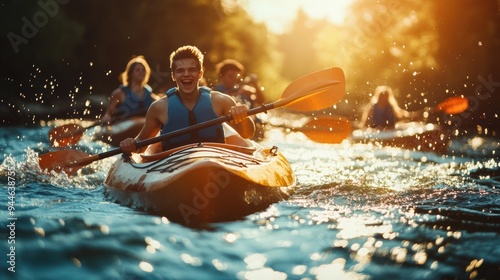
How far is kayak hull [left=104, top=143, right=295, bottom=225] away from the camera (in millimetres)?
4043

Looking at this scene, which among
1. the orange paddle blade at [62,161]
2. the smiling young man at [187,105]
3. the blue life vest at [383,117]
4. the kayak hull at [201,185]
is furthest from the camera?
the blue life vest at [383,117]

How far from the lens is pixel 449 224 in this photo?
4.13 m

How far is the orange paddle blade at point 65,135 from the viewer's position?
8977 mm

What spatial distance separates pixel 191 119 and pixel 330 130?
14.8ft

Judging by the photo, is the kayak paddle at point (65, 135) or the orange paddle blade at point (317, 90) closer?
the orange paddle blade at point (317, 90)

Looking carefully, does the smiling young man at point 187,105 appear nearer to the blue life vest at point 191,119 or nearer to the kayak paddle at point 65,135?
the blue life vest at point 191,119

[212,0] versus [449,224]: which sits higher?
[212,0]

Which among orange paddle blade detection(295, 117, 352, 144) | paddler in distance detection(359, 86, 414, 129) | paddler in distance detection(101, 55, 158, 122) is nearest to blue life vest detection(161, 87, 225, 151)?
orange paddle blade detection(295, 117, 352, 144)

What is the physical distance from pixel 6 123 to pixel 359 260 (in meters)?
12.5

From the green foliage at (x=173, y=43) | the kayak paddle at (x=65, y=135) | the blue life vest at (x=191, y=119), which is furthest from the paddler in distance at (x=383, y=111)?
the blue life vest at (x=191, y=119)

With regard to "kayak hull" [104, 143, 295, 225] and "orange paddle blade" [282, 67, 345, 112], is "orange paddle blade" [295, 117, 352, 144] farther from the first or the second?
"kayak hull" [104, 143, 295, 225]

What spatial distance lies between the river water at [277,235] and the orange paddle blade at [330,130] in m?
2.82

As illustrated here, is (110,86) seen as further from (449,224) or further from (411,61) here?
(449,224)

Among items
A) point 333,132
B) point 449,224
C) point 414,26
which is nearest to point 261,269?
point 449,224
